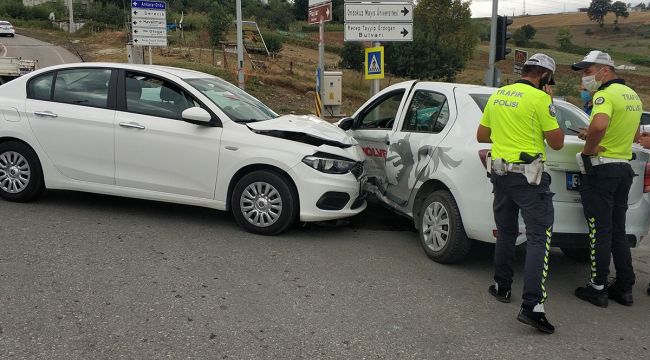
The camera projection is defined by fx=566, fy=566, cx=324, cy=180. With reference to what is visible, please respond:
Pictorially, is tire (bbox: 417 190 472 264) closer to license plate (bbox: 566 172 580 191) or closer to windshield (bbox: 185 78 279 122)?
license plate (bbox: 566 172 580 191)

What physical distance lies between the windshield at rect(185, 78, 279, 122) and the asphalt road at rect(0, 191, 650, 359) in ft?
3.91

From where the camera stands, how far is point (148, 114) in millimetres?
5812

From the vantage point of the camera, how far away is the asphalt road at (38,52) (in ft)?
107

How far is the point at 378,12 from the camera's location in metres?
10.3

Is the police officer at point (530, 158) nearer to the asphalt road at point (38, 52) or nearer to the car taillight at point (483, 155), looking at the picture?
the car taillight at point (483, 155)

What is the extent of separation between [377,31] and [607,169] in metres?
6.85

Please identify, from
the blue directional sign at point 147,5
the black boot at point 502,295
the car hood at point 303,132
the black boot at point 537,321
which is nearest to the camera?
the black boot at point 537,321

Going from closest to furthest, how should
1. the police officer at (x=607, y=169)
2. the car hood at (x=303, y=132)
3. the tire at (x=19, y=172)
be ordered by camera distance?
the police officer at (x=607, y=169) < the car hood at (x=303, y=132) < the tire at (x=19, y=172)

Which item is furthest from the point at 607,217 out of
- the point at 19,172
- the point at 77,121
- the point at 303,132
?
the point at 19,172

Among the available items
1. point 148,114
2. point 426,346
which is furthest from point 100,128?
point 426,346

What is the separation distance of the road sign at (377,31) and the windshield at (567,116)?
208 inches

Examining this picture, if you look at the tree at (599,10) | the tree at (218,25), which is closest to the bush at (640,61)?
the tree at (599,10)

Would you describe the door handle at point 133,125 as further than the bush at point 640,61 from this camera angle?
No

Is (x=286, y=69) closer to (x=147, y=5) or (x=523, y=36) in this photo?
(x=147, y=5)
